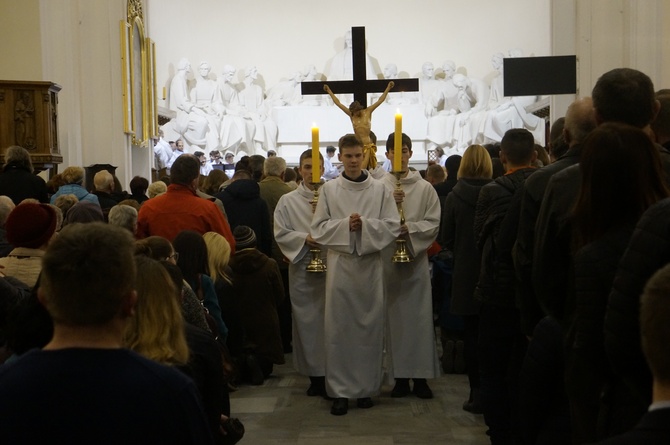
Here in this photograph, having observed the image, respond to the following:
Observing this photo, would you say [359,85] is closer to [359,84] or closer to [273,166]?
[359,84]

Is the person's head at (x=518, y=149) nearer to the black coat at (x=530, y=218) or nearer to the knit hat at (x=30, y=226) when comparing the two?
the black coat at (x=530, y=218)

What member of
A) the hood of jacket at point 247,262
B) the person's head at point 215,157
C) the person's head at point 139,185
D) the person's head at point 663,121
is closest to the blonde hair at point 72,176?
the person's head at point 139,185

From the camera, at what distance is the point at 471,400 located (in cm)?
688

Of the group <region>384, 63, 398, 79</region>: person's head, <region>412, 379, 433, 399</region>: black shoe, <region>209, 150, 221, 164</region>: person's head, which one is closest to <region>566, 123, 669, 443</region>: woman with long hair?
<region>412, 379, 433, 399</region>: black shoe

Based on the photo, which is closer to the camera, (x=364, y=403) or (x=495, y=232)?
(x=495, y=232)

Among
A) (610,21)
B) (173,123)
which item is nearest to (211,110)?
(173,123)

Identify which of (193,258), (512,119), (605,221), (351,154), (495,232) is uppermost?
(512,119)

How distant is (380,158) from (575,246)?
1842 centimetres

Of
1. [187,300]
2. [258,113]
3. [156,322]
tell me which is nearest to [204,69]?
[258,113]

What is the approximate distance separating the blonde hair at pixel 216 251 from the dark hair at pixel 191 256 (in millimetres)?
1096

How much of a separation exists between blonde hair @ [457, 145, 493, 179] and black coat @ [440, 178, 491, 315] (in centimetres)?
4

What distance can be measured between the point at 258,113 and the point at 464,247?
1828 cm

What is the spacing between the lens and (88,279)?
211 cm

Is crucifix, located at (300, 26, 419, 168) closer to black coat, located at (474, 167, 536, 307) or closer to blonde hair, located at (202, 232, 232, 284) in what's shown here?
blonde hair, located at (202, 232, 232, 284)
